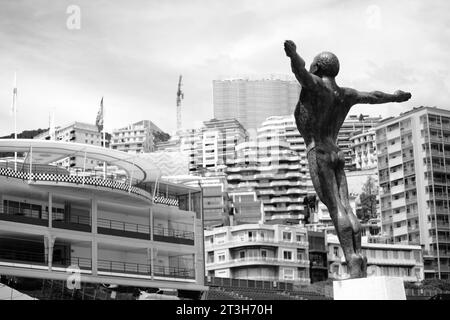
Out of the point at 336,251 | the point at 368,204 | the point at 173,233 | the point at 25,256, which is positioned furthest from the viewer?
the point at 368,204

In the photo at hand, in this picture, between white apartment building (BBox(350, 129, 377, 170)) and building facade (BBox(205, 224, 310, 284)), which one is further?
white apartment building (BBox(350, 129, 377, 170))

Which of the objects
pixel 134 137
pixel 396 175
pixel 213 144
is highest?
pixel 134 137

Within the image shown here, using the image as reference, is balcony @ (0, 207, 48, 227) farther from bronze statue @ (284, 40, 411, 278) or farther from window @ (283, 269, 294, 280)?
window @ (283, 269, 294, 280)

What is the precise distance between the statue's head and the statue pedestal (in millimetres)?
2388

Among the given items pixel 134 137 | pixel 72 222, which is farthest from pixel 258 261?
pixel 134 137

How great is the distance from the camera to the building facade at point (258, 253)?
72000 mm

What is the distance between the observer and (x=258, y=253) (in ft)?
236

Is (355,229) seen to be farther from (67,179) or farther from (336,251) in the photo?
(336,251)

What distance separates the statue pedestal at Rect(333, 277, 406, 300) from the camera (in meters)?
7.56

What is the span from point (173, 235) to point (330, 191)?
1670 inches

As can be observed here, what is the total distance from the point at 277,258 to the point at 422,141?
24.7 meters

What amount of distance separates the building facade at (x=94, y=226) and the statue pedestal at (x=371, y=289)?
31777 millimetres

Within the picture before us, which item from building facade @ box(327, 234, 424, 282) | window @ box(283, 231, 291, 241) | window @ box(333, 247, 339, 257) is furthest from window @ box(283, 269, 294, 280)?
window @ box(333, 247, 339, 257)

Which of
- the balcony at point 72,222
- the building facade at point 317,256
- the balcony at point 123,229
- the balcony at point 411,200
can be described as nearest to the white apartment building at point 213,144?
the balcony at point 411,200
